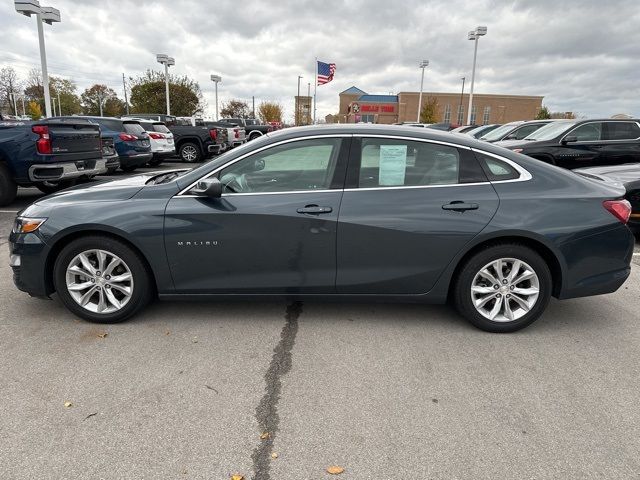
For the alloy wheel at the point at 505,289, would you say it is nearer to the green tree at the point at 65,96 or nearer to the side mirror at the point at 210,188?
the side mirror at the point at 210,188

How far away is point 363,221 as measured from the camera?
11.1 feet

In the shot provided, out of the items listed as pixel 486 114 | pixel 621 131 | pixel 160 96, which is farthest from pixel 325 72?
pixel 486 114

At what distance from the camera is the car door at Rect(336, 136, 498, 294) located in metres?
3.39

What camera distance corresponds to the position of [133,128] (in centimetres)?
1300

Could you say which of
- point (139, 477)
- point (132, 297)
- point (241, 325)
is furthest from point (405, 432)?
point (132, 297)

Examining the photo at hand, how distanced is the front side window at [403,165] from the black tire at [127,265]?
1.84m

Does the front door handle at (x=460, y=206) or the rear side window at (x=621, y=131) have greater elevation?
the rear side window at (x=621, y=131)

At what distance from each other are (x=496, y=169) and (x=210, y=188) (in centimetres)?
217

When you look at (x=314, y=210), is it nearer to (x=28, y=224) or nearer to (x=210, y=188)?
(x=210, y=188)

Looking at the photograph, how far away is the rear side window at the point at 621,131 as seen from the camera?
33.6 ft

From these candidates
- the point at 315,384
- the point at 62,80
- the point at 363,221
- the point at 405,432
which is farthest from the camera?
the point at 62,80

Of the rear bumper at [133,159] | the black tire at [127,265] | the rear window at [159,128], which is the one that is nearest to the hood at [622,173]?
the black tire at [127,265]

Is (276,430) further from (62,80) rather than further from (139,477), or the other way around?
(62,80)

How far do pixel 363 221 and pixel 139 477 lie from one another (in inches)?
83.1
